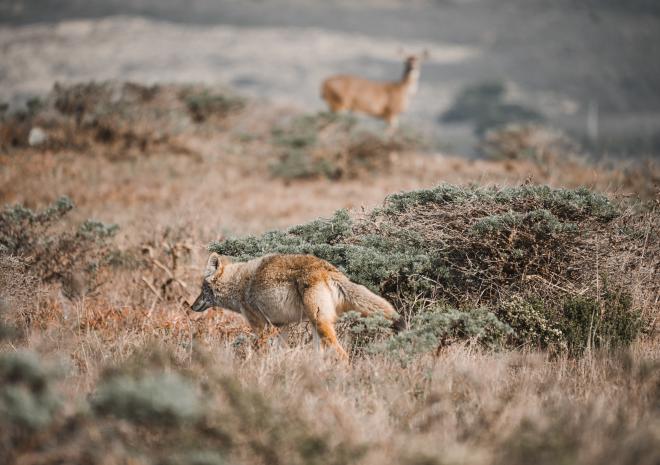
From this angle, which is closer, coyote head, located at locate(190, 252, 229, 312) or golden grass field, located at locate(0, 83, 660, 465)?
golden grass field, located at locate(0, 83, 660, 465)

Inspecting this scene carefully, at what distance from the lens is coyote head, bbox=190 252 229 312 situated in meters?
5.69

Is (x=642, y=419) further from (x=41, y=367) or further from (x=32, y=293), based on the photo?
(x=32, y=293)

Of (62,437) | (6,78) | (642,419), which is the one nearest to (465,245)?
(642,419)

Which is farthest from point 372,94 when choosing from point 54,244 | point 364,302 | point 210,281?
point 364,302

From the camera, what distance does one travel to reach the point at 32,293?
6516 mm

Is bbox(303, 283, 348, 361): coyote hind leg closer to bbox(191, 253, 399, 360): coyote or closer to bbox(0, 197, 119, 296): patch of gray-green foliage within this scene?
bbox(191, 253, 399, 360): coyote

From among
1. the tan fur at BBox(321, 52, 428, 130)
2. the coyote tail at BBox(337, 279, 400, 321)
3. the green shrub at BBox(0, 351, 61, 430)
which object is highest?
the tan fur at BBox(321, 52, 428, 130)

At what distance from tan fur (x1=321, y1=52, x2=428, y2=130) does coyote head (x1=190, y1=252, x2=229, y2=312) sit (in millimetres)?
17739

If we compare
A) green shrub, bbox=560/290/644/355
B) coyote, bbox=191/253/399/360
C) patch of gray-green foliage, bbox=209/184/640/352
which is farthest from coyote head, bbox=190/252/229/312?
green shrub, bbox=560/290/644/355

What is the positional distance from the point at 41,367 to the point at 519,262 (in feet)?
14.3

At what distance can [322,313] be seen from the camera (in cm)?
460

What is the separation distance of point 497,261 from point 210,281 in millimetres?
2891

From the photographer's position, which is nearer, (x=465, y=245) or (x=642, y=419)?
(x=642, y=419)

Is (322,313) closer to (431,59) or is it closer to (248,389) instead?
(248,389)
